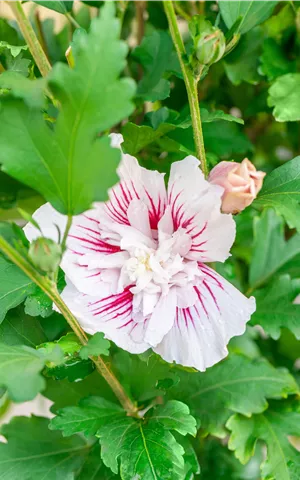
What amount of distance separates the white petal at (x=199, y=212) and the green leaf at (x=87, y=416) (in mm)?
111

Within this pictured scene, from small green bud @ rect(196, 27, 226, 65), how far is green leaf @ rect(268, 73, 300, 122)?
4.1 inches

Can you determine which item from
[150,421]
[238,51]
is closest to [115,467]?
[150,421]

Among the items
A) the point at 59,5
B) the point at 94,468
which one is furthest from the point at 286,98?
the point at 94,468

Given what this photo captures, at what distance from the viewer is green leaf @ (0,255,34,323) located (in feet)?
1.11

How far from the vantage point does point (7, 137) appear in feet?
0.88

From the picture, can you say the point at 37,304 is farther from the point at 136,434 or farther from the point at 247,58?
the point at 247,58

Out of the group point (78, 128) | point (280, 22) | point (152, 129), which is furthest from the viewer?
point (280, 22)

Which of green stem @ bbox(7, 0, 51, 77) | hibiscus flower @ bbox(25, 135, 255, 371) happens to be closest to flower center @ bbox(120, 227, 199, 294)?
hibiscus flower @ bbox(25, 135, 255, 371)

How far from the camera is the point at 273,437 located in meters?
0.41

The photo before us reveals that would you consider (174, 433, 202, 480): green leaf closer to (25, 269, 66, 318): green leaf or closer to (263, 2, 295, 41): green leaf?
(25, 269, 66, 318): green leaf

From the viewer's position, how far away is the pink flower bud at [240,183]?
0.28m

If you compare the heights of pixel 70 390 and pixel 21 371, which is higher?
pixel 21 371

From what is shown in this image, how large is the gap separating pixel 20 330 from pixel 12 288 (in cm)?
4

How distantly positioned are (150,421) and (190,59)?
20 cm
